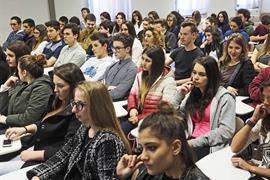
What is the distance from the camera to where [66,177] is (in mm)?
1883

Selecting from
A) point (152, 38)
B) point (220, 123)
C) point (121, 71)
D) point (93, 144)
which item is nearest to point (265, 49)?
point (152, 38)

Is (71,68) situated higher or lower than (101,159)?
higher

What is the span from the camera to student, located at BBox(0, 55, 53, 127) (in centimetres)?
273

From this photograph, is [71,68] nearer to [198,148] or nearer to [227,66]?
[198,148]

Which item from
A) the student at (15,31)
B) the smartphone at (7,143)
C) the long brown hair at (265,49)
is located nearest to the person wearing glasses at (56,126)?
the smartphone at (7,143)

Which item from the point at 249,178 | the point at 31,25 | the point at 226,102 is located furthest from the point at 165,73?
the point at 31,25

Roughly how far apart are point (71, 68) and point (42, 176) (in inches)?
29.3

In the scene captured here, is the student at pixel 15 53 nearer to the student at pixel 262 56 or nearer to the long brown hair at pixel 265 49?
the student at pixel 262 56

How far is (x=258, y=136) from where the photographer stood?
201cm

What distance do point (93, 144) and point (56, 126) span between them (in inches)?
26.4

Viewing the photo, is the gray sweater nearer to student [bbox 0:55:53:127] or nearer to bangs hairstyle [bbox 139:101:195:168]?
bangs hairstyle [bbox 139:101:195:168]

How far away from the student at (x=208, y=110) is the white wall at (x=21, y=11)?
6.51 meters

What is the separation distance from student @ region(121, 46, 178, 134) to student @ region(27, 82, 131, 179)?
43.1 inches

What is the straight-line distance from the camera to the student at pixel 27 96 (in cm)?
273
